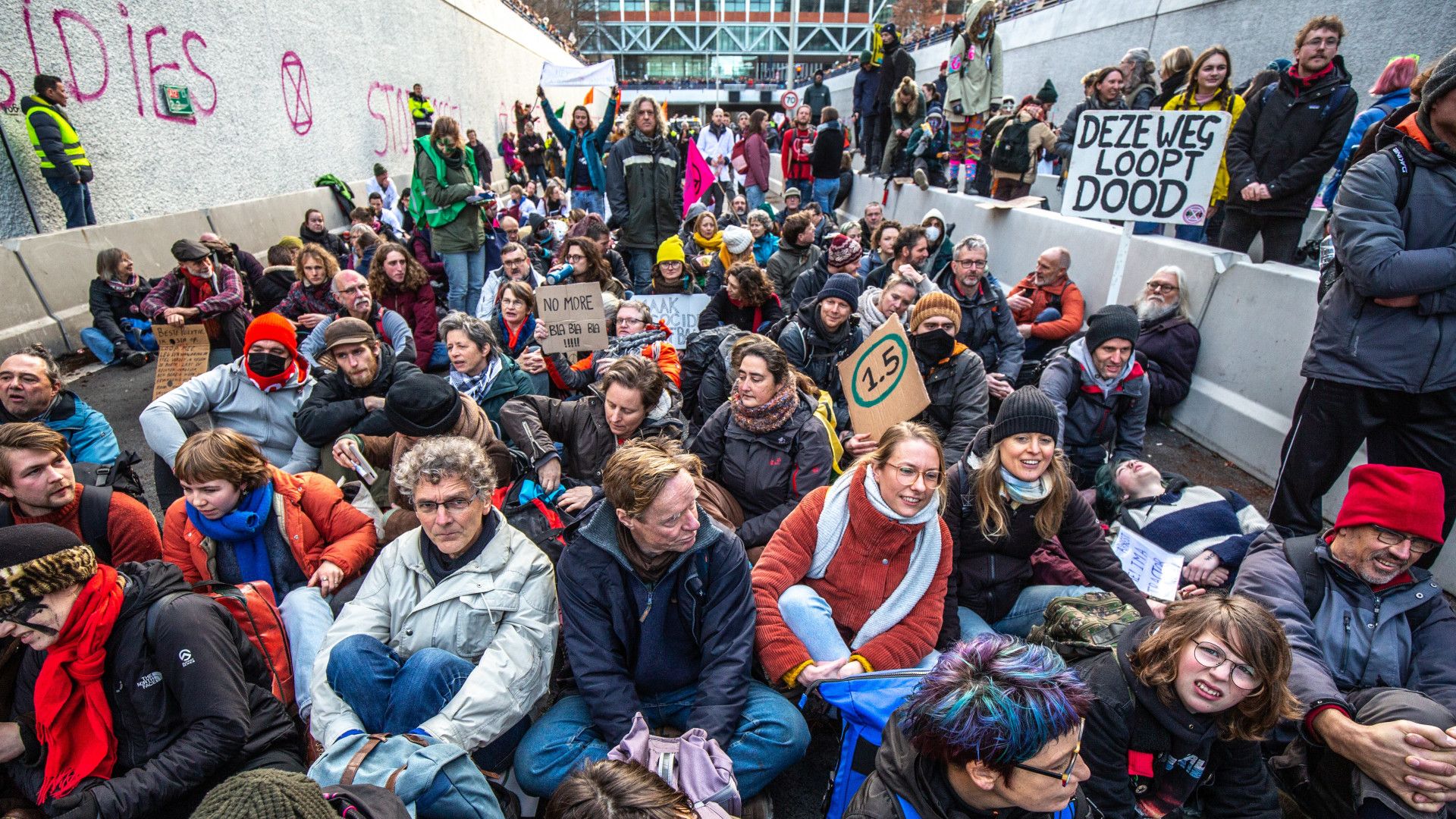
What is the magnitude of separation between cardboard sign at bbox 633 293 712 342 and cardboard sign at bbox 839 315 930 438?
266cm

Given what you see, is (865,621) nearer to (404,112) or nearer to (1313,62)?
(1313,62)

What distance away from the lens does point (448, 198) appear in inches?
292

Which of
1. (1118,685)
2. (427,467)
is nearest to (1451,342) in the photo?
(1118,685)

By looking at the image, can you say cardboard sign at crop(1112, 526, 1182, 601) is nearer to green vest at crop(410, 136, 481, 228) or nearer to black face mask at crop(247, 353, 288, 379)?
black face mask at crop(247, 353, 288, 379)

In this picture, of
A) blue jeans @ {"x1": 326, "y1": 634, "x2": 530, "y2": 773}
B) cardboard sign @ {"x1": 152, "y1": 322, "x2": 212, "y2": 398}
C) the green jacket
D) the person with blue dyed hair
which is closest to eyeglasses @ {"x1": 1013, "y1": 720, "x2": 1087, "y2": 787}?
the person with blue dyed hair

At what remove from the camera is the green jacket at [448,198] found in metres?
7.45

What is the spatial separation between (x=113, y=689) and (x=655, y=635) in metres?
1.65

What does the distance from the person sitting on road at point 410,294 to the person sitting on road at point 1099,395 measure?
4974 millimetres

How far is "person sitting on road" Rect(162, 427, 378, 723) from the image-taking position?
266 centimetres

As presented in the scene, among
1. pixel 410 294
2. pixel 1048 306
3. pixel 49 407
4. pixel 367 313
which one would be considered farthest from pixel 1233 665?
pixel 410 294

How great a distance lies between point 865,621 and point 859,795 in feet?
3.09

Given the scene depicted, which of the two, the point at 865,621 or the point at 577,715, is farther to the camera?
the point at 865,621

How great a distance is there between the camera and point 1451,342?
2.77 meters

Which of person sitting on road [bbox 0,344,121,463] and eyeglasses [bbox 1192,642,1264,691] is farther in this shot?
person sitting on road [bbox 0,344,121,463]
